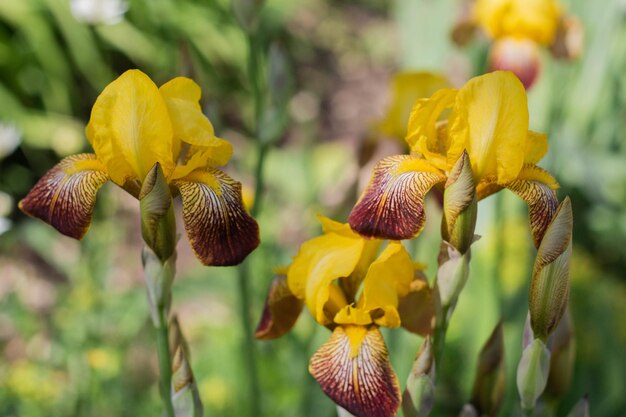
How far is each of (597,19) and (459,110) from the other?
244 centimetres

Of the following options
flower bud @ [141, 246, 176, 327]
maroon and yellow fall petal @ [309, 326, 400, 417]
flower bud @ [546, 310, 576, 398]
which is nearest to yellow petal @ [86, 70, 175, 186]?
flower bud @ [141, 246, 176, 327]

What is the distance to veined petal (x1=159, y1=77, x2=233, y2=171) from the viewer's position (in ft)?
3.38

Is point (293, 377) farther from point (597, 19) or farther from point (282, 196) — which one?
point (597, 19)

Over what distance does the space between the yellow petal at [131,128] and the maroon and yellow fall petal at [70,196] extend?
0.11ft

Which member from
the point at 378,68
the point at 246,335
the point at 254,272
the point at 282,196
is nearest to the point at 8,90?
the point at 282,196

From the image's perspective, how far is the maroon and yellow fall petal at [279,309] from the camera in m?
1.15

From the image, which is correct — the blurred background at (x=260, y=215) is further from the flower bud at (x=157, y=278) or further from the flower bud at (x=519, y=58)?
the flower bud at (x=157, y=278)

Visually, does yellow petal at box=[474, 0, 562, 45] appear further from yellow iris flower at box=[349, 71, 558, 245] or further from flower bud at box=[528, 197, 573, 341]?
flower bud at box=[528, 197, 573, 341]

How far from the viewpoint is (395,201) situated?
967 mm

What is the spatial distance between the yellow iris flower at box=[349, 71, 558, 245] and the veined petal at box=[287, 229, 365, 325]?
77mm

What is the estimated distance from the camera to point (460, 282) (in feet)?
3.37

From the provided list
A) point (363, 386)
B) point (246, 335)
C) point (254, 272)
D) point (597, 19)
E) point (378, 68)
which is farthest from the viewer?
point (378, 68)

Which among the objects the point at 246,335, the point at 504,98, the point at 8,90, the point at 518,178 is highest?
the point at 8,90

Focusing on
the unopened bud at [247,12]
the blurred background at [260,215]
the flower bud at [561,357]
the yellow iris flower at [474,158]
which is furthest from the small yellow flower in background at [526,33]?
the yellow iris flower at [474,158]
